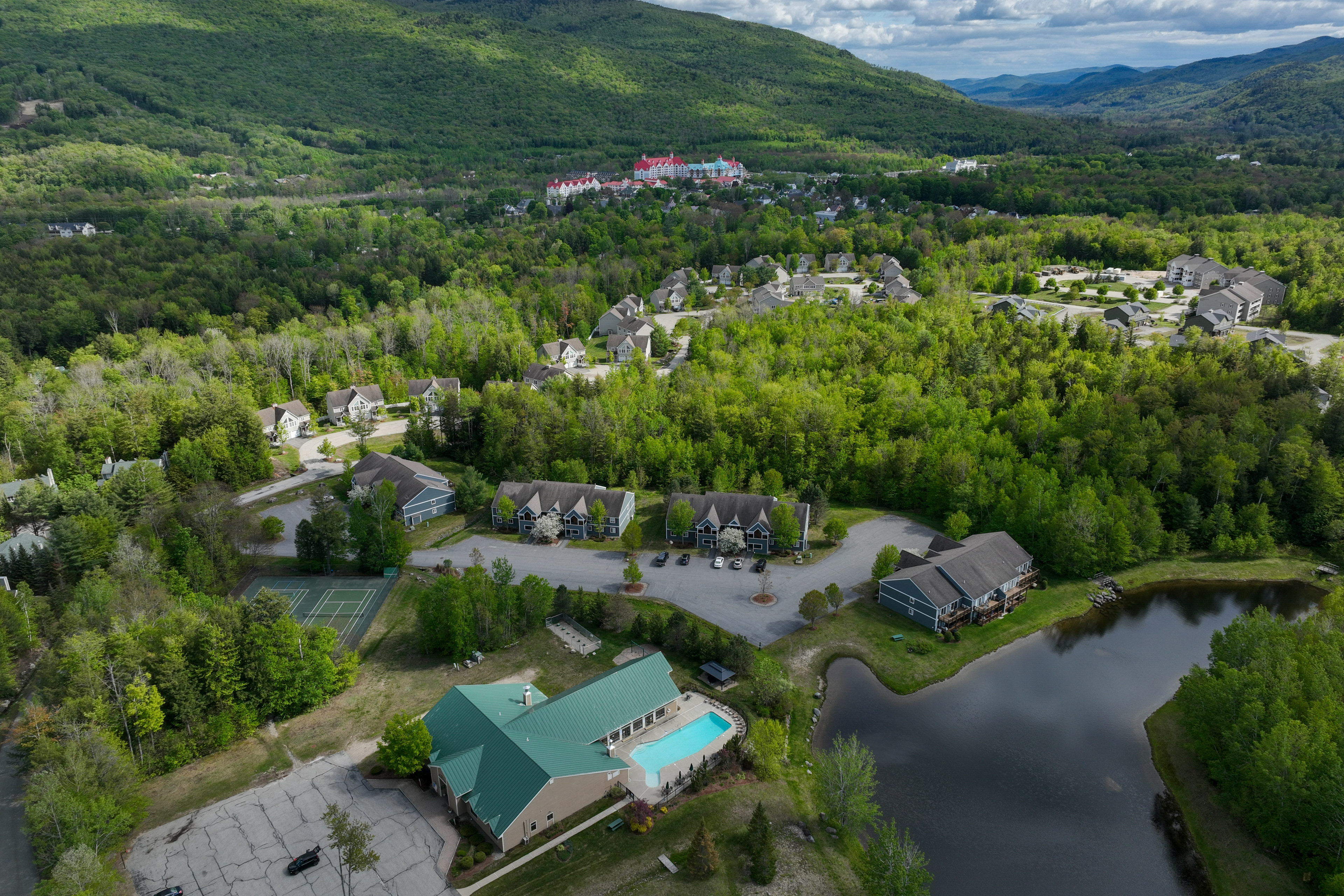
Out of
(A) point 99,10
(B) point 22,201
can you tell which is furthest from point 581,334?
(A) point 99,10

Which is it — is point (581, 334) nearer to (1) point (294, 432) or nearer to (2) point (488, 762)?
(1) point (294, 432)

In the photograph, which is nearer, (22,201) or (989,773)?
(989,773)

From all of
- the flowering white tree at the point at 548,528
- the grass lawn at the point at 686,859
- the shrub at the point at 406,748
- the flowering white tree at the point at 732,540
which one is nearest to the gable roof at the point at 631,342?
the flowering white tree at the point at 548,528

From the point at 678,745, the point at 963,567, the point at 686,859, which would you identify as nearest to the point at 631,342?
the point at 963,567

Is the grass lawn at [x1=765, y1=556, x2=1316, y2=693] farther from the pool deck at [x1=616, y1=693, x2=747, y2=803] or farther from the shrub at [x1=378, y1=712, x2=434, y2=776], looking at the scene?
the shrub at [x1=378, y1=712, x2=434, y2=776]

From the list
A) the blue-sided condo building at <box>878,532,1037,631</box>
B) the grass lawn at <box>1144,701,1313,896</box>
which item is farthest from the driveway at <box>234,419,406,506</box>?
the grass lawn at <box>1144,701,1313,896</box>
